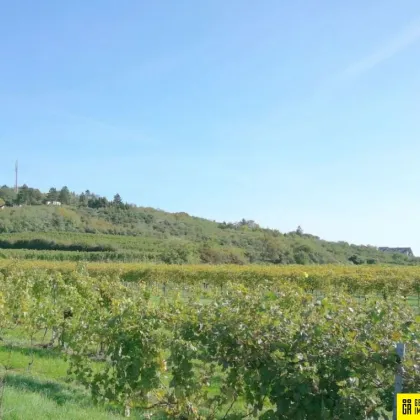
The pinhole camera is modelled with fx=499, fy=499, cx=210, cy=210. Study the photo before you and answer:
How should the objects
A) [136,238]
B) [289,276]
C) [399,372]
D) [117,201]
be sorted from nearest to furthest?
[399,372], [289,276], [136,238], [117,201]

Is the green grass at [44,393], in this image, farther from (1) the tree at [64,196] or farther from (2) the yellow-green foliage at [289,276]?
(1) the tree at [64,196]

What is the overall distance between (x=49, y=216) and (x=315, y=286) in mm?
60047

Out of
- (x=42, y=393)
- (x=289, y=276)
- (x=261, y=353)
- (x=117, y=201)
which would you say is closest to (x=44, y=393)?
(x=42, y=393)

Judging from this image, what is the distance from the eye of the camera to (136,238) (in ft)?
242

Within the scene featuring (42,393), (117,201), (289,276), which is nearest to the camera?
(42,393)

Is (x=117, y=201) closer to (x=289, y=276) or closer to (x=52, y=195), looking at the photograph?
(x=52, y=195)

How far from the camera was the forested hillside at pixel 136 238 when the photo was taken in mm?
60747

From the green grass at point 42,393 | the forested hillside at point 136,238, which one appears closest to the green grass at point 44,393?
the green grass at point 42,393

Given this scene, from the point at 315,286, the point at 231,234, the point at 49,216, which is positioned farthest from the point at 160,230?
the point at 315,286

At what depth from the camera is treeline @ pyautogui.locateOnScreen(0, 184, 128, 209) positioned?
94.4 meters

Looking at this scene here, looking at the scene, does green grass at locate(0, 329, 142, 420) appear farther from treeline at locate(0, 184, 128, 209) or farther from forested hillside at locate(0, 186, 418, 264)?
treeline at locate(0, 184, 128, 209)

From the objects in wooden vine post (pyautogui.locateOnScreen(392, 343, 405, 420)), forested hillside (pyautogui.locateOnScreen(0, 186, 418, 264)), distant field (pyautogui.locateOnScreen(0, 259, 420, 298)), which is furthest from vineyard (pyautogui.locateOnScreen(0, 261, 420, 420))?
forested hillside (pyautogui.locateOnScreen(0, 186, 418, 264))

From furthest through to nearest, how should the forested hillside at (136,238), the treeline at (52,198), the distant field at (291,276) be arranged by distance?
the treeline at (52,198) → the forested hillside at (136,238) → the distant field at (291,276)

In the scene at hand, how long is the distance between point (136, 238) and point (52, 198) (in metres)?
31.9
